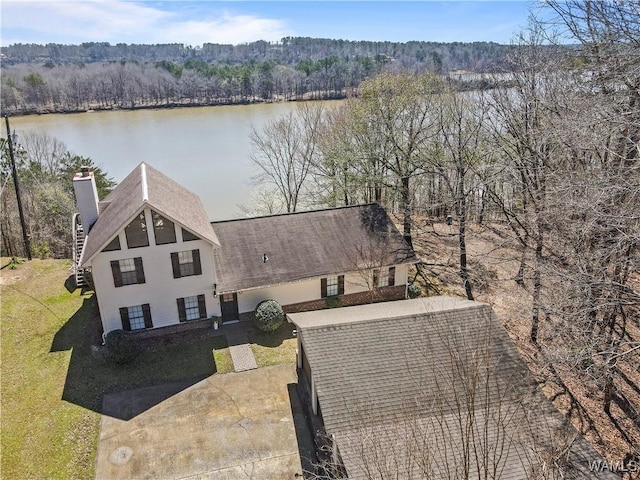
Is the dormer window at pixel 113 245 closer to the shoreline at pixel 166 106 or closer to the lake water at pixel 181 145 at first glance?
the lake water at pixel 181 145

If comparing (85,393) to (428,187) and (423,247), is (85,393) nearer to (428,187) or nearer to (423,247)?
(423,247)

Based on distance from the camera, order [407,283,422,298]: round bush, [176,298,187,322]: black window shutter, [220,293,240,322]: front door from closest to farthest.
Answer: [176,298,187,322]: black window shutter, [220,293,240,322]: front door, [407,283,422,298]: round bush

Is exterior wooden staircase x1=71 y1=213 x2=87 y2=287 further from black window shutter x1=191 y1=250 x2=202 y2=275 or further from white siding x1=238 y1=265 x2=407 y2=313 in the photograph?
white siding x1=238 y1=265 x2=407 y2=313

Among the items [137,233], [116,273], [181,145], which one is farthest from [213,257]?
[181,145]

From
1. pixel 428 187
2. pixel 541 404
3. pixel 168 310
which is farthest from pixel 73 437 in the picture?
pixel 428 187

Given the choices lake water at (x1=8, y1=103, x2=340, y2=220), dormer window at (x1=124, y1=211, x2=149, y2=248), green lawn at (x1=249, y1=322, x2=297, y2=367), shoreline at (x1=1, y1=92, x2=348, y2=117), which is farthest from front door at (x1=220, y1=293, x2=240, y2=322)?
shoreline at (x1=1, y1=92, x2=348, y2=117)

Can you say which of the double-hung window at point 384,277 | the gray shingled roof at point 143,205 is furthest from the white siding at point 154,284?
the double-hung window at point 384,277
